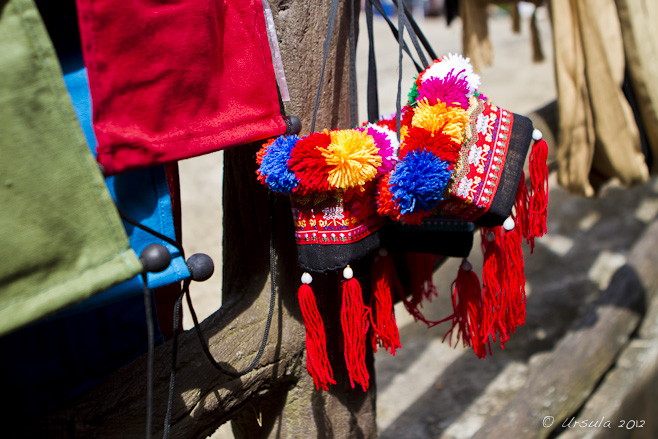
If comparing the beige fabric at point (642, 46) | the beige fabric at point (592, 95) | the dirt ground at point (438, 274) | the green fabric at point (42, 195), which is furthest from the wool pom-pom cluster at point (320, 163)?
the dirt ground at point (438, 274)

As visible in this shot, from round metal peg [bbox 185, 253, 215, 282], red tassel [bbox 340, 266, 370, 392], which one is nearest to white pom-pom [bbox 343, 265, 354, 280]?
red tassel [bbox 340, 266, 370, 392]

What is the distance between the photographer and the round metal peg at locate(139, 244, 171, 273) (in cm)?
65

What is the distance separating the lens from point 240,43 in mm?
781

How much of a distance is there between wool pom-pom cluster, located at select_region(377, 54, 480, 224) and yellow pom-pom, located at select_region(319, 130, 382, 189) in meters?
0.04

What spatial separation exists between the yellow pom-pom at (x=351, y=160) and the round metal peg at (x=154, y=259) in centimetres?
25

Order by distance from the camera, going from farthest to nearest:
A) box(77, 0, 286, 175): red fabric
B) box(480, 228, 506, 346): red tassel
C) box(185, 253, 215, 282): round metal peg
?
1. box(480, 228, 506, 346): red tassel
2. box(185, 253, 215, 282): round metal peg
3. box(77, 0, 286, 175): red fabric

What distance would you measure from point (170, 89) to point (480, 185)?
0.47 metres

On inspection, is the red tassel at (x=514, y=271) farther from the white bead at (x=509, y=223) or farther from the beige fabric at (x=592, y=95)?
the beige fabric at (x=592, y=95)

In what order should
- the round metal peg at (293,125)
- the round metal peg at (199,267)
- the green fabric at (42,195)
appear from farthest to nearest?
the round metal peg at (293,125) → the round metal peg at (199,267) → the green fabric at (42,195)

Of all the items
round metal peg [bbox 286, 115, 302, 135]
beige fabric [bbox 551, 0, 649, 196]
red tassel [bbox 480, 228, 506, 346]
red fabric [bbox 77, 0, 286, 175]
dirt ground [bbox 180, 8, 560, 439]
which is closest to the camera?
red fabric [bbox 77, 0, 286, 175]

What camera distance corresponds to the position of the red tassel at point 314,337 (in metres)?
0.89

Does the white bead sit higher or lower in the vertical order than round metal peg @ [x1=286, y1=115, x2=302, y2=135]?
lower

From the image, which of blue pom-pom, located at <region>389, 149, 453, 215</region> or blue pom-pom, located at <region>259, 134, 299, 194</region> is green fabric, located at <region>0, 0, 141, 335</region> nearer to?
blue pom-pom, located at <region>259, 134, 299, 194</region>

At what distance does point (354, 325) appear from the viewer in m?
0.92
